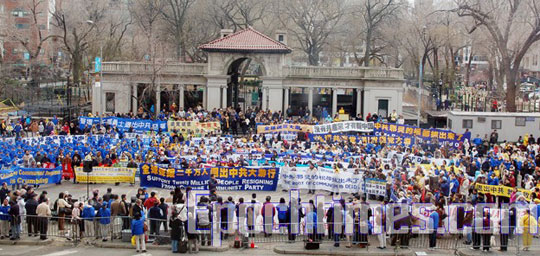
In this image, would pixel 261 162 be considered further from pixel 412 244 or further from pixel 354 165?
pixel 412 244

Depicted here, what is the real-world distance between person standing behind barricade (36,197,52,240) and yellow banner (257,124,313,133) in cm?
2160

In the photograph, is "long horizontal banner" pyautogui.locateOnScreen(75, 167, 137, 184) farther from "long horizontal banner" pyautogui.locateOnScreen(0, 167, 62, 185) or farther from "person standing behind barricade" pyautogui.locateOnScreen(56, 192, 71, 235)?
"person standing behind barricade" pyautogui.locateOnScreen(56, 192, 71, 235)

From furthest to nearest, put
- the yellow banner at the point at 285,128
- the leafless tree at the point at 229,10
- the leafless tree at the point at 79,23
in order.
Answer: the leafless tree at the point at 79,23
the leafless tree at the point at 229,10
the yellow banner at the point at 285,128

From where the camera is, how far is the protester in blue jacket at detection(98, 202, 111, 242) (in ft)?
69.5

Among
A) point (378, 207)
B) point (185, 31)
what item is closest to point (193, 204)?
point (378, 207)

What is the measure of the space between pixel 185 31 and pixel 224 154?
41.3 m

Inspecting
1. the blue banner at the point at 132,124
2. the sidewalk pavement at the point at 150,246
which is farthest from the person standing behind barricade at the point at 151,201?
the blue banner at the point at 132,124

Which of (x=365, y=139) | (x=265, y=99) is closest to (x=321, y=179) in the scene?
(x=365, y=139)

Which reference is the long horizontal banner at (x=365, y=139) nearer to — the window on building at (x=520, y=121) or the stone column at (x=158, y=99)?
the window on building at (x=520, y=121)

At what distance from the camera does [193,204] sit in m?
22.0

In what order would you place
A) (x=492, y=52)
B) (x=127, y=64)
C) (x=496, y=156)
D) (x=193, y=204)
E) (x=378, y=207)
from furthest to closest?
(x=492, y=52), (x=127, y=64), (x=496, y=156), (x=193, y=204), (x=378, y=207)

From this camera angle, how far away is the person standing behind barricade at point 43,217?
2141cm

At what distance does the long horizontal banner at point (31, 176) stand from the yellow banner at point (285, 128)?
15.1 meters

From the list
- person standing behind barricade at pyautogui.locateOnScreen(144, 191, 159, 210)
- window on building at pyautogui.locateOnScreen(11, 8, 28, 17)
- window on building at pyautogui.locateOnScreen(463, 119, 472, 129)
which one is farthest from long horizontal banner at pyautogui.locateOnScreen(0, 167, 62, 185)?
window on building at pyautogui.locateOnScreen(11, 8, 28, 17)
